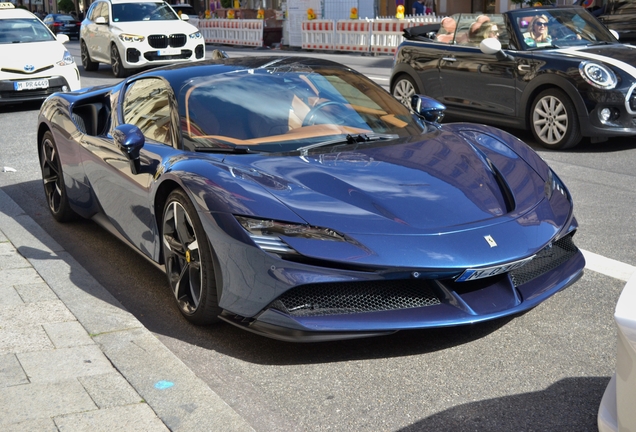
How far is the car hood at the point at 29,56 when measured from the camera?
13.8 metres

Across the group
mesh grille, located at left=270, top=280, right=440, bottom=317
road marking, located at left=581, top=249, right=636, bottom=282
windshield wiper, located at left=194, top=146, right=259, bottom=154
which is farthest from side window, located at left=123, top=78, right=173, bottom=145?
road marking, located at left=581, top=249, right=636, bottom=282

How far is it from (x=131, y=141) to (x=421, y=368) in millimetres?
1971

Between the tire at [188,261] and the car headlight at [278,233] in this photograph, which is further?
the tire at [188,261]

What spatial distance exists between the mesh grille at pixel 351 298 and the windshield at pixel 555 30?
246 inches

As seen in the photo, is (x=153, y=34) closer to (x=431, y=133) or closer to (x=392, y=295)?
(x=431, y=133)

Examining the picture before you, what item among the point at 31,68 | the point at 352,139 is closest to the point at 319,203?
the point at 352,139

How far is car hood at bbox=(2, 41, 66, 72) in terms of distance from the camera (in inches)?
544

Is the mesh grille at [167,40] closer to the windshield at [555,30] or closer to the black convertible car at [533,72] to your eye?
the black convertible car at [533,72]

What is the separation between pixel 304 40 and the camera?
92.3 feet

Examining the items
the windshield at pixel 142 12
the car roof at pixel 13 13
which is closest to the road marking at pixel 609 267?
→ the car roof at pixel 13 13

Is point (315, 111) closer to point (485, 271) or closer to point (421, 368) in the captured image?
point (485, 271)

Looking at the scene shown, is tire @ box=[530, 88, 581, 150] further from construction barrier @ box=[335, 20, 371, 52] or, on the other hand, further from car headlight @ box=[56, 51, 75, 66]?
construction barrier @ box=[335, 20, 371, 52]

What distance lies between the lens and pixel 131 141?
4688mm

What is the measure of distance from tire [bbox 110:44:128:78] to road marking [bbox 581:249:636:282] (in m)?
14.7
